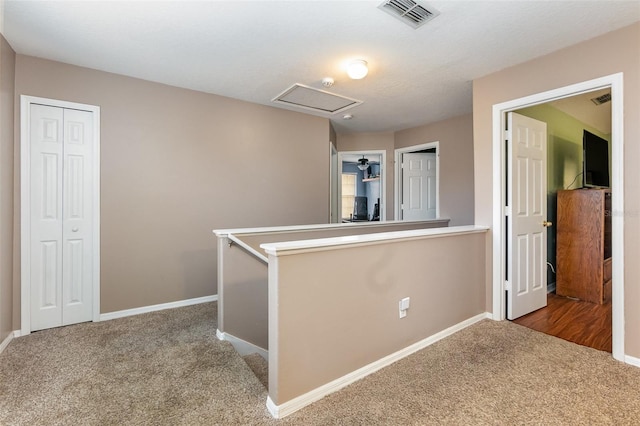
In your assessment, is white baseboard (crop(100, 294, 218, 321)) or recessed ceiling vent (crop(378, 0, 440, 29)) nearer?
recessed ceiling vent (crop(378, 0, 440, 29))

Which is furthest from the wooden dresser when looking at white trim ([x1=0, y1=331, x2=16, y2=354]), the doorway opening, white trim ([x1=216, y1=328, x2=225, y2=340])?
white trim ([x1=0, y1=331, x2=16, y2=354])

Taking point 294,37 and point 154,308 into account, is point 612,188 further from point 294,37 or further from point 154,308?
point 154,308

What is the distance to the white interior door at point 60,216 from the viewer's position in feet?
8.43

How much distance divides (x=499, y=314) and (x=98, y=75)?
174 inches

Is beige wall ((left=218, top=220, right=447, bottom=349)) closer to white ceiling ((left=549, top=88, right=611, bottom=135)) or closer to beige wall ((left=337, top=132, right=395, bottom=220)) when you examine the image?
beige wall ((left=337, top=132, right=395, bottom=220))

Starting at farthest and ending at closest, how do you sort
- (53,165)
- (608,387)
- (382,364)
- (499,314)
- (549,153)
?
(549,153) → (499,314) → (53,165) → (382,364) → (608,387)

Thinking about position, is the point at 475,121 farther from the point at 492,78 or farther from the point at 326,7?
the point at 326,7

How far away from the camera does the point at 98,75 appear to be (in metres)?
2.79

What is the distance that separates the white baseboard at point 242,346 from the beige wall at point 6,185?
1.64 metres

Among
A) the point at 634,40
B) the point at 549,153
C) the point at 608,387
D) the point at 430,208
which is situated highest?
the point at 634,40

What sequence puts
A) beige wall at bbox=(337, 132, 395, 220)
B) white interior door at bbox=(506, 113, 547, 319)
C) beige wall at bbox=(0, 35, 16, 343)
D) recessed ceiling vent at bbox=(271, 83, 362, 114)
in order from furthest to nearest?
beige wall at bbox=(337, 132, 395, 220) < recessed ceiling vent at bbox=(271, 83, 362, 114) < white interior door at bbox=(506, 113, 547, 319) < beige wall at bbox=(0, 35, 16, 343)

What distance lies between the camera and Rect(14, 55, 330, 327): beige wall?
2.84m

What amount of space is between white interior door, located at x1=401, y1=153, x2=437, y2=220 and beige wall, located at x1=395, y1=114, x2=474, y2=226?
411mm

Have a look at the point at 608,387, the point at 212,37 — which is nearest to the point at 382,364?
the point at 608,387
